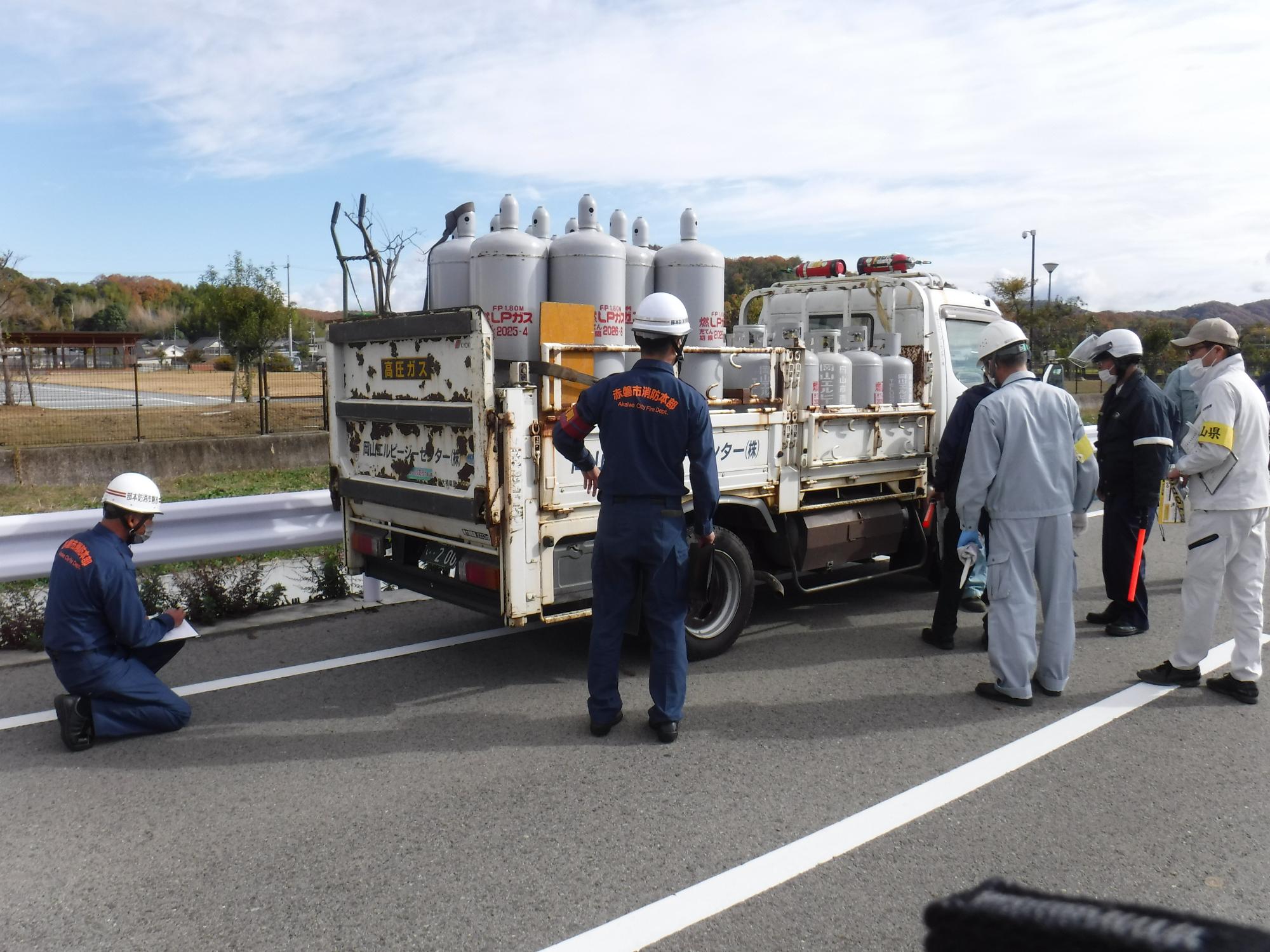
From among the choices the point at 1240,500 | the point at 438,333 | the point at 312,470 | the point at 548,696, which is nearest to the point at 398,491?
the point at 438,333

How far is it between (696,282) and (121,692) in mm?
3850

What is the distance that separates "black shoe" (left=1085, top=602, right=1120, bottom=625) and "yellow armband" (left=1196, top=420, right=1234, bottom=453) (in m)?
1.79

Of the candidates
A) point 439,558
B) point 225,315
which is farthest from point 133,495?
point 225,315

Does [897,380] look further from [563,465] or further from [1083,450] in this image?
[563,465]

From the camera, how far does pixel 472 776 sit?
13.9ft

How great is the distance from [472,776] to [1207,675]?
4202mm

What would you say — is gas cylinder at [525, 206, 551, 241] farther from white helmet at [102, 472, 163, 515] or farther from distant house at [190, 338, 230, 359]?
distant house at [190, 338, 230, 359]

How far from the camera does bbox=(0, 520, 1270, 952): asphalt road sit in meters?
3.20

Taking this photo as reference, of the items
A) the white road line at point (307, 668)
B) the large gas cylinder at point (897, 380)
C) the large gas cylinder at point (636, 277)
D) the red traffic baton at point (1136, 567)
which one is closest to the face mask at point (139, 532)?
the white road line at point (307, 668)

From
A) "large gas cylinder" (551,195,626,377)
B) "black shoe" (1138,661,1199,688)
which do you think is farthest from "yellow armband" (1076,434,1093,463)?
"large gas cylinder" (551,195,626,377)

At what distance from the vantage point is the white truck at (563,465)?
5.12 m

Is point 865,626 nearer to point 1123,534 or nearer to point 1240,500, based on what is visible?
point 1123,534

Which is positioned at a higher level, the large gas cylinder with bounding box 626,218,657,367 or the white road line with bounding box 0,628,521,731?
the large gas cylinder with bounding box 626,218,657,367

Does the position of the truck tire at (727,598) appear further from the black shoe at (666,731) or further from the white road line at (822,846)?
the white road line at (822,846)
